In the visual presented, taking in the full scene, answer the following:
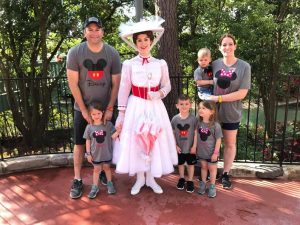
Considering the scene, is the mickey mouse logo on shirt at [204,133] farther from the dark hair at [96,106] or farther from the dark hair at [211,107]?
the dark hair at [96,106]

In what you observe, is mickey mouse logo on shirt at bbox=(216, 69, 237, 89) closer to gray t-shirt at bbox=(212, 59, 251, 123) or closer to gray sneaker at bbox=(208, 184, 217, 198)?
gray t-shirt at bbox=(212, 59, 251, 123)

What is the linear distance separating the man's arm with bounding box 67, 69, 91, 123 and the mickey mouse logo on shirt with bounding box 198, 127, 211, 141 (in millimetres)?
1219

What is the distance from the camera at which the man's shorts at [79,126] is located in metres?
3.75

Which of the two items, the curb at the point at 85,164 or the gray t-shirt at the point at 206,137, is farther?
the curb at the point at 85,164

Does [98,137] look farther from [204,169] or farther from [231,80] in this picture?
[231,80]

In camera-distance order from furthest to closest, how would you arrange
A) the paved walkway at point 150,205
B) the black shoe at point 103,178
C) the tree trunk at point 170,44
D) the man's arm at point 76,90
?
the tree trunk at point 170,44 < the black shoe at point 103,178 < the man's arm at point 76,90 < the paved walkway at point 150,205

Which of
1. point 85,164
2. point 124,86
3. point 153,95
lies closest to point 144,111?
point 153,95

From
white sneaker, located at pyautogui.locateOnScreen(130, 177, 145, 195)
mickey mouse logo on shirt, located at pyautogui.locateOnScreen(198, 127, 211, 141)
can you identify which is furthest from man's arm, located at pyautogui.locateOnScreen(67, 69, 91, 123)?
mickey mouse logo on shirt, located at pyautogui.locateOnScreen(198, 127, 211, 141)

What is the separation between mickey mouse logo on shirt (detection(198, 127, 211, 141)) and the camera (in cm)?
368

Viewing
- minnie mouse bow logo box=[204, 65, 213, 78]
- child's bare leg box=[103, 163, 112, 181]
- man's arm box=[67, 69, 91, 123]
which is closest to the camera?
man's arm box=[67, 69, 91, 123]

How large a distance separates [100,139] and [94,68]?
759 mm

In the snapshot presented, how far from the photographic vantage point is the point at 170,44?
4.80m

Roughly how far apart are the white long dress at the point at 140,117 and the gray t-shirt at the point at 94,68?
0.19 meters

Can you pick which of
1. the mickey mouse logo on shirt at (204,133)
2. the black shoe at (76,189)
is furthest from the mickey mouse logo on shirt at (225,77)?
the black shoe at (76,189)
